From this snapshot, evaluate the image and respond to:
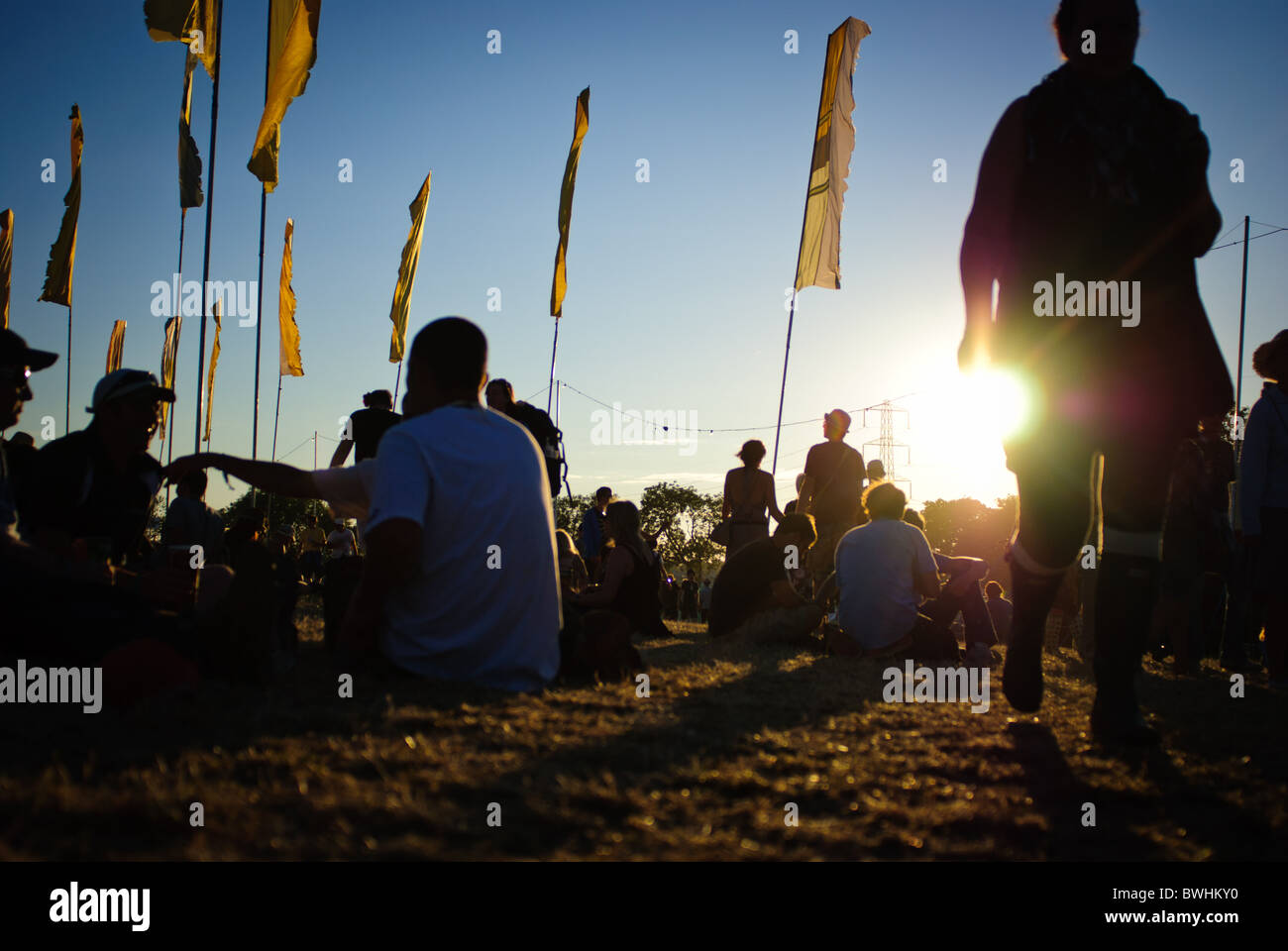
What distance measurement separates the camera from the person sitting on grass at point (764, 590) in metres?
7.00

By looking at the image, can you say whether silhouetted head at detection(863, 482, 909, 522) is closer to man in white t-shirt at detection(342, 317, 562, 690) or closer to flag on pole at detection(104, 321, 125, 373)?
man in white t-shirt at detection(342, 317, 562, 690)

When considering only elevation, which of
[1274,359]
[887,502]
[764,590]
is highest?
[1274,359]

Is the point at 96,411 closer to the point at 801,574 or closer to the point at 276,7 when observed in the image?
the point at 801,574

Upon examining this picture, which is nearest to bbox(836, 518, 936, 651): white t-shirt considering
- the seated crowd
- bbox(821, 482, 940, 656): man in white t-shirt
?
bbox(821, 482, 940, 656): man in white t-shirt

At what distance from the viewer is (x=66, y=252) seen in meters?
15.2

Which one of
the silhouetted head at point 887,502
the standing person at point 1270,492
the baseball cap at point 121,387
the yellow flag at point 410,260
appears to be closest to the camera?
the baseball cap at point 121,387

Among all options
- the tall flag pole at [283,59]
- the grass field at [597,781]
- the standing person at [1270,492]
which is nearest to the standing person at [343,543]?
the tall flag pole at [283,59]

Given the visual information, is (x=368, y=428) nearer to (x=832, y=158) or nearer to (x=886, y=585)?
(x=886, y=585)

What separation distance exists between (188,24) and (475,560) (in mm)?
10824

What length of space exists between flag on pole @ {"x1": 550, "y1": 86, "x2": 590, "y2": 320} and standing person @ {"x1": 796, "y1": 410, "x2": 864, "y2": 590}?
25.3 ft


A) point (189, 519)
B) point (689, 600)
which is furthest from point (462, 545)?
point (689, 600)

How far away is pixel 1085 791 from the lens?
210 centimetres

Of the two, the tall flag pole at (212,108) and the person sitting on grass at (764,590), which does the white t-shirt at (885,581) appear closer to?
the person sitting on grass at (764,590)

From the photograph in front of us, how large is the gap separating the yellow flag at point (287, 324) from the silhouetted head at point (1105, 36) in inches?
650
